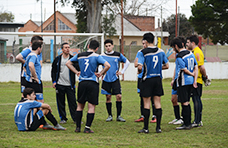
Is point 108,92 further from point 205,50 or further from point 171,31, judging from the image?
point 171,31

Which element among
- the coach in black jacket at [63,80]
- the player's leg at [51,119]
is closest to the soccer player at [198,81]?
the coach in black jacket at [63,80]

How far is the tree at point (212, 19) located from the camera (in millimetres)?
45625

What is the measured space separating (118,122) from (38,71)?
8.38 ft

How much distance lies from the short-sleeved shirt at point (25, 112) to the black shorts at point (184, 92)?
125 inches

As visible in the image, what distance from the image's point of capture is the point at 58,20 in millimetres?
71188

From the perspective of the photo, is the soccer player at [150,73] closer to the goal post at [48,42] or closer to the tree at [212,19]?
the goal post at [48,42]

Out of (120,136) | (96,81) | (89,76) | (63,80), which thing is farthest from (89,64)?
(63,80)

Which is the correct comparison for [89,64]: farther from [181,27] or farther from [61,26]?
[181,27]

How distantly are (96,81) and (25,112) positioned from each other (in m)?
1.63

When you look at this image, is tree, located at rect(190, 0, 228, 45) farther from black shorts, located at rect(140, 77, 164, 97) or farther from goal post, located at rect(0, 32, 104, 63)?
black shorts, located at rect(140, 77, 164, 97)

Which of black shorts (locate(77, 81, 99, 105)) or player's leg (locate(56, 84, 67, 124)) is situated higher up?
black shorts (locate(77, 81, 99, 105))

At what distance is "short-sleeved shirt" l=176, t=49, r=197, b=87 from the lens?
7.99 meters

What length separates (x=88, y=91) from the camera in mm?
7477

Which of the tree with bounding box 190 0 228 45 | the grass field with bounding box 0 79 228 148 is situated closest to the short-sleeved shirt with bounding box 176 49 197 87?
the grass field with bounding box 0 79 228 148
